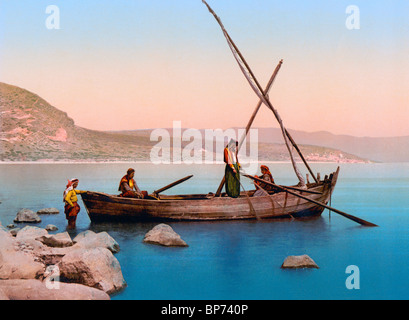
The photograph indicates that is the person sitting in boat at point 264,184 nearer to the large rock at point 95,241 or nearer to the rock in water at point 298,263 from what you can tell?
the rock in water at point 298,263

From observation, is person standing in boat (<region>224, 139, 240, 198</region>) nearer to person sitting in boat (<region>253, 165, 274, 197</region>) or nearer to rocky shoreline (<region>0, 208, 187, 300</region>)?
person sitting in boat (<region>253, 165, 274, 197</region>)

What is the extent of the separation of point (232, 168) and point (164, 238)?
11.4 feet

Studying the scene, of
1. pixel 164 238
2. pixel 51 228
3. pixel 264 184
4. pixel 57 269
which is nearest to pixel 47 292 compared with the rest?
pixel 57 269

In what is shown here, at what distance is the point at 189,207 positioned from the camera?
1705 centimetres

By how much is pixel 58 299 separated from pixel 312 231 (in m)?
10.6

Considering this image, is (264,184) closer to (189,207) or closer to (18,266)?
(189,207)

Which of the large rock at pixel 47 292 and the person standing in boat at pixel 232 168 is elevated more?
the person standing in boat at pixel 232 168

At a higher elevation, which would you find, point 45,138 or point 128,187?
point 45,138

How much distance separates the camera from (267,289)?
10383mm

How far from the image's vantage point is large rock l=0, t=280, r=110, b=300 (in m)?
8.33

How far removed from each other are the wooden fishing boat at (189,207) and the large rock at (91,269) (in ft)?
22.9

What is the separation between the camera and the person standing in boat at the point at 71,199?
1597 cm

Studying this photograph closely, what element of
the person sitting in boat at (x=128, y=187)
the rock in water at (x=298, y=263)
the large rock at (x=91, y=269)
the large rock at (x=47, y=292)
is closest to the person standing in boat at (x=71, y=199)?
the person sitting in boat at (x=128, y=187)
